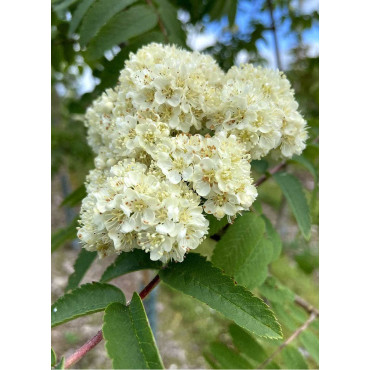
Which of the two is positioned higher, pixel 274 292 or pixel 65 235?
pixel 274 292

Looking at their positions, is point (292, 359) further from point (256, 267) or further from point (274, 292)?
point (256, 267)

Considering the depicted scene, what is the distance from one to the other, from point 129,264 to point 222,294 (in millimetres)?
340

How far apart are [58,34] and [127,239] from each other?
1.43 meters

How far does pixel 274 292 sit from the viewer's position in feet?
4.51

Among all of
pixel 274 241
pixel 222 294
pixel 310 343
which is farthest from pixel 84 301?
pixel 310 343

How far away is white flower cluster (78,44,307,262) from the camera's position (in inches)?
31.9

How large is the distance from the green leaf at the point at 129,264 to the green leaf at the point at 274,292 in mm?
524

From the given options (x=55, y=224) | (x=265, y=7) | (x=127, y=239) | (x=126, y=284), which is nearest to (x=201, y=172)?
(x=127, y=239)

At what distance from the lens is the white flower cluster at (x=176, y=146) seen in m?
0.81

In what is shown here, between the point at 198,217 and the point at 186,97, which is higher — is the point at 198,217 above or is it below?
below

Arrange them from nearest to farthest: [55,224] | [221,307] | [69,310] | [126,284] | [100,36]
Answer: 1. [221,307]
2. [69,310]
3. [100,36]
4. [126,284]
5. [55,224]

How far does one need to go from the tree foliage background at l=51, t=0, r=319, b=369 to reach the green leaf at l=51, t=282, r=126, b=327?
0.41 feet

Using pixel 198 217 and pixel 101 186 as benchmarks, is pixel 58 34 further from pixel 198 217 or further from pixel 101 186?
pixel 198 217

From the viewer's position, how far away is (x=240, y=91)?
3.26 ft
